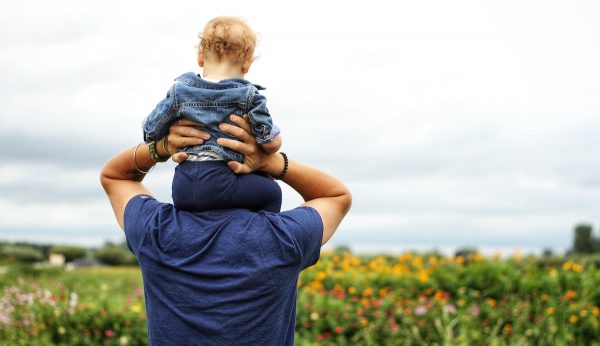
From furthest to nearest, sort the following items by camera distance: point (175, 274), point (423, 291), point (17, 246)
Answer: point (17, 246) < point (423, 291) < point (175, 274)

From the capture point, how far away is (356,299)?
7.56 meters

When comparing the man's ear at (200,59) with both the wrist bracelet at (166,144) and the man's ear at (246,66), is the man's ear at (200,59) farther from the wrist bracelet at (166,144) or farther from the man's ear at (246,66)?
the wrist bracelet at (166,144)

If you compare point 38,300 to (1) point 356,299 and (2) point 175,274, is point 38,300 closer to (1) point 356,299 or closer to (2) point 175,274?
(1) point 356,299

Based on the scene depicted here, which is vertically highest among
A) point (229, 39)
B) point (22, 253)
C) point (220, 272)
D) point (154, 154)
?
point (229, 39)

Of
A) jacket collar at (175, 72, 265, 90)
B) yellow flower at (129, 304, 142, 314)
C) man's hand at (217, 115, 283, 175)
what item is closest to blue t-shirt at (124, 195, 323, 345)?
man's hand at (217, 115, 283, 175)

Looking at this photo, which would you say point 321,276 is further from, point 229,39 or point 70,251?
point 70,251

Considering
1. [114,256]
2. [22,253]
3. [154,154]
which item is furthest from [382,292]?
[114,256]

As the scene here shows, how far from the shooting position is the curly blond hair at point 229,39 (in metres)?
2.16

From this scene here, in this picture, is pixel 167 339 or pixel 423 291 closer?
pixel 167 339

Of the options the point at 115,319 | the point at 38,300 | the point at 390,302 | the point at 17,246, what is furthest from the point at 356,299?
the point at 17,246

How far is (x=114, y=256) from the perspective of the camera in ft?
62.6

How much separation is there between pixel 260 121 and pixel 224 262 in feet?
1.50

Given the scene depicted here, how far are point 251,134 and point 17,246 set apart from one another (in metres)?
17.2

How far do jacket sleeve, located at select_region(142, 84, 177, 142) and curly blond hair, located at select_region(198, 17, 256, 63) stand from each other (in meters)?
0.19
